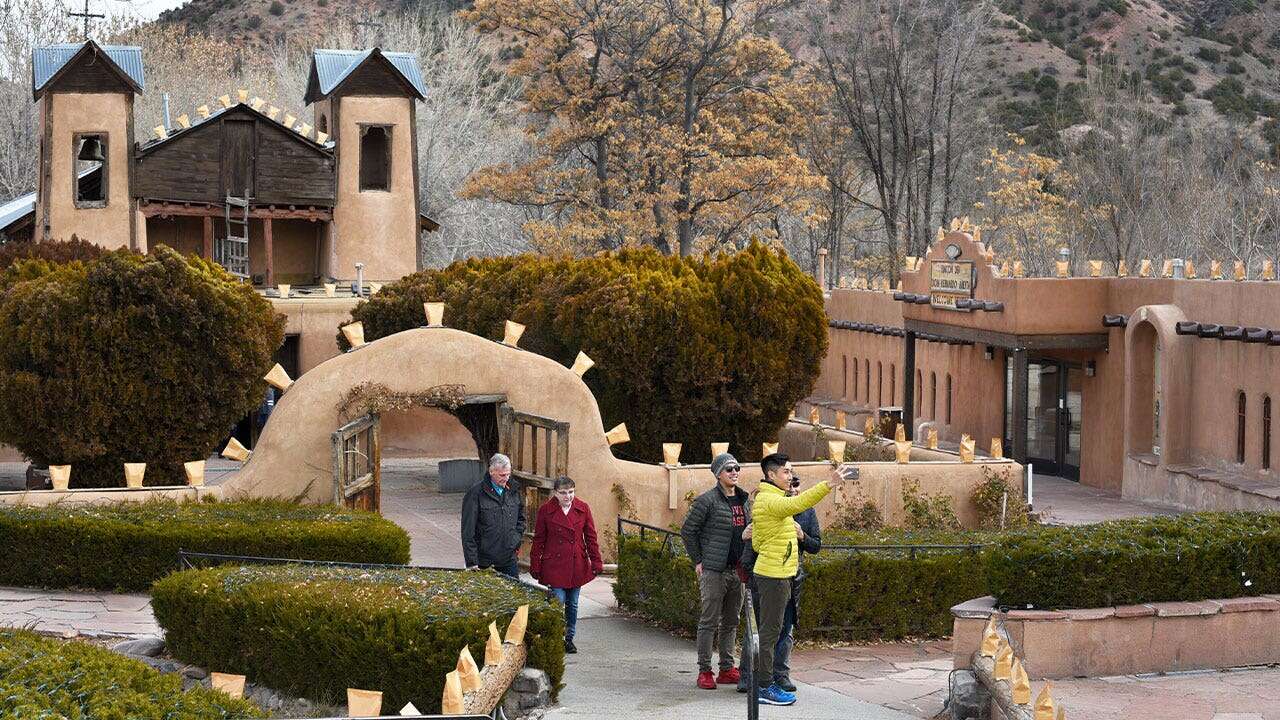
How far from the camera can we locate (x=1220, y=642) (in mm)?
12242

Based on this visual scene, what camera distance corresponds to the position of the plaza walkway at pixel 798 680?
11.2 meters

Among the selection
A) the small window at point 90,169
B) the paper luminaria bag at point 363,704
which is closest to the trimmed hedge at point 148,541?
the paper luminaria bag at point 363,704

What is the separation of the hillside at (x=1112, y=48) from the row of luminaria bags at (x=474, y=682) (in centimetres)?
5415

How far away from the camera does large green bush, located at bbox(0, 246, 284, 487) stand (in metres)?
20.2

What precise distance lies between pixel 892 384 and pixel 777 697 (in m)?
21.5

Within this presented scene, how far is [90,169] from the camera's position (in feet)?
120

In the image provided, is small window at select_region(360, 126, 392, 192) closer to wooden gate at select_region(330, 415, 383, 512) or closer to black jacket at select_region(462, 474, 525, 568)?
wooden gate at select_region(330, 415, 383, 512)

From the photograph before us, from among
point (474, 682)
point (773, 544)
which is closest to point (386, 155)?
point (773, 544)

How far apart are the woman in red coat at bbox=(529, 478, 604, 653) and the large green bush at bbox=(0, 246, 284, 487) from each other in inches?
354

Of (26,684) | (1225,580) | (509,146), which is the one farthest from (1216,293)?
(509,146)

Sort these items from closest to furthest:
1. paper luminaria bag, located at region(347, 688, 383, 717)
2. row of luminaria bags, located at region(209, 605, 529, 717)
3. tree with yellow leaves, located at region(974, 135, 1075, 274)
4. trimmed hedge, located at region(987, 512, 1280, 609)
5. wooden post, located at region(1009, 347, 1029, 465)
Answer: paper luminaria bag, located at region(347, 688, 383, 717), row of luminaria bags, located at region(209, 605, 529, 717), trimmed hedge, located at region(987, 512, 1280, 609), wooden post, located at region(1009, 347, 1029, 465), tree with yellow leaves, located at region(974, 135, 1075, 274)

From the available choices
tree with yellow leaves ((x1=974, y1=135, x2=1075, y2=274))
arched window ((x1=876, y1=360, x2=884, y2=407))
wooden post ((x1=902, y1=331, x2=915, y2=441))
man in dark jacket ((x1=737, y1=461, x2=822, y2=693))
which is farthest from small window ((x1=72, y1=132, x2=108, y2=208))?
man in dark jacket ((x1=737, y1=461, x2=822, y2=693))

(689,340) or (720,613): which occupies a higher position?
(689,340)

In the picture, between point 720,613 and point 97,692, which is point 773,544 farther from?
point 97,692
